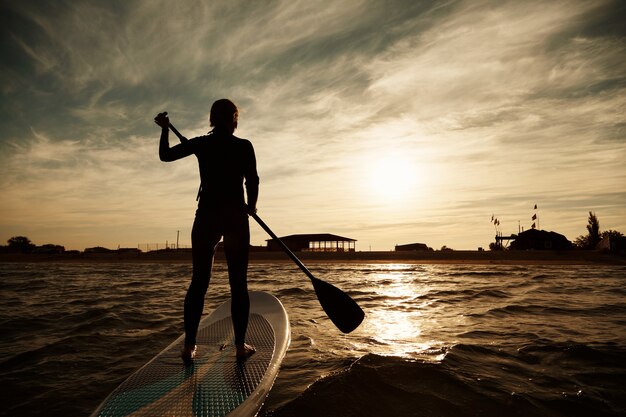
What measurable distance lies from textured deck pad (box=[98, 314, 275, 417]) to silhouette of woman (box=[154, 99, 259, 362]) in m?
0.19

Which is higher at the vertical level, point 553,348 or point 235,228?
point 235,228

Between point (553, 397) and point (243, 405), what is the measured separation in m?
2.73

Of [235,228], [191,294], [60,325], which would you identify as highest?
[235,228]

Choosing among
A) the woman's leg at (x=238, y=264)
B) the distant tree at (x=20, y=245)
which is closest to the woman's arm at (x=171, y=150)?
the woman's leg at (x=238, y=264)

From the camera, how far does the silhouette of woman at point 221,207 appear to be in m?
3.12

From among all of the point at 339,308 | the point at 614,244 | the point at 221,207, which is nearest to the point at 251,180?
the point at 221,207

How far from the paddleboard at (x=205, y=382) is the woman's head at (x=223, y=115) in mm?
2232

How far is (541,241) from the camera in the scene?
5091 centimetres

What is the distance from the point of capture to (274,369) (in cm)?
312

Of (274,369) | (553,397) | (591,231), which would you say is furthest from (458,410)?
(591,231)

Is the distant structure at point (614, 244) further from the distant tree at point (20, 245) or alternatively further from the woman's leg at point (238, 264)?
the distant tree at point (20, 245)

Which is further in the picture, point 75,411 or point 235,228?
point 235,228

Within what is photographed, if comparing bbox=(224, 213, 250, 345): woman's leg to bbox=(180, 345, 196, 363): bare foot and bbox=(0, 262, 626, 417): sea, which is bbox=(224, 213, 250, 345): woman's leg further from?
bbox=(0, 262, 626, 417): sea

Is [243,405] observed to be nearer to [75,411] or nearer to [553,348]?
[75,411]
